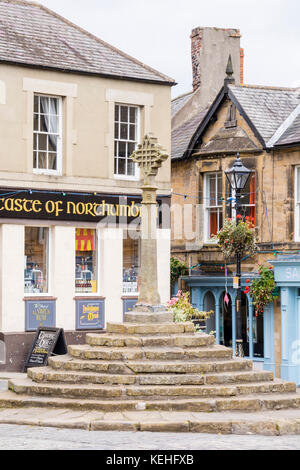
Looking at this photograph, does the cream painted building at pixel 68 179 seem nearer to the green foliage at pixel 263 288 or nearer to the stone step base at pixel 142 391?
the green foliage at pixel 263 288

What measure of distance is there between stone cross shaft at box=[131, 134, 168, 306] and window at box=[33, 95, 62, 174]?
6121 millimetres

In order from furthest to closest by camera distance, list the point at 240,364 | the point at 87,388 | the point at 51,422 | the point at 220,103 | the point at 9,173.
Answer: the point at 220,103 → the point at 9,173 → the point at 240,364 → the point at 87,388 → the point at 51,422

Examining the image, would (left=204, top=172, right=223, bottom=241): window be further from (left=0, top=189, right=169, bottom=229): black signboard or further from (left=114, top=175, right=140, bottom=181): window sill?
(left=114, top=175, right=140, bottom=181): window sill

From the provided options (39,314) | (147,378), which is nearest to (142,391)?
(147,378)

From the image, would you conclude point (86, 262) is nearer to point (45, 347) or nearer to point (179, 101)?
point (45, 347)

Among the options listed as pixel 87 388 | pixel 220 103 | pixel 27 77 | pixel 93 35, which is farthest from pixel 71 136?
pixel 87 388

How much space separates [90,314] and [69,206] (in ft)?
8.68

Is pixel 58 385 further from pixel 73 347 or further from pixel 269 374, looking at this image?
pixel 269 374

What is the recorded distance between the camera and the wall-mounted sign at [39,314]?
69.2ft

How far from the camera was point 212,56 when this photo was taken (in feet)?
96.1

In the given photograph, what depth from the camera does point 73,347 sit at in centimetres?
1453

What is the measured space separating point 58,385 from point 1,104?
9207mm

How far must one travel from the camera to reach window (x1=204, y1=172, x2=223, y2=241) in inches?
1035

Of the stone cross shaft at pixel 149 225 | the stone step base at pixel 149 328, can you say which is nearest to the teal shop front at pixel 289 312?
the stone cross shaft at pixel 149 225
